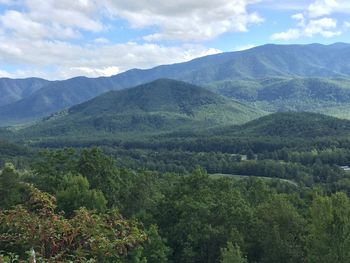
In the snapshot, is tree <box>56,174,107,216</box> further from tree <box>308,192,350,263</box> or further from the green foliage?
the green foliage

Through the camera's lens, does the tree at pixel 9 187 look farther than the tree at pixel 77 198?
Yes

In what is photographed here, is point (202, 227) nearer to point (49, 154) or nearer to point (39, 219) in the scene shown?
point (49, 154)

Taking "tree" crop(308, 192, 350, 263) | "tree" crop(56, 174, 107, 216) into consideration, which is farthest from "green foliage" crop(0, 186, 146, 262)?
"tree" crop(56, 174, 107, 216)

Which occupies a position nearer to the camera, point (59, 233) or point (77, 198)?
point (59, 233)

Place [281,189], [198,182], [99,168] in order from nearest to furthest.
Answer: [198,182] < [99,168] < [281,189]

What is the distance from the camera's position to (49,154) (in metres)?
81.0

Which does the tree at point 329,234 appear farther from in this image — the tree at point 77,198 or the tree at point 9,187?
the tree at point 9,187

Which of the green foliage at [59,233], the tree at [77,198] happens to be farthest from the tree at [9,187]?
the green foliage at [59,233]

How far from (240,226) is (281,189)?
202 feet

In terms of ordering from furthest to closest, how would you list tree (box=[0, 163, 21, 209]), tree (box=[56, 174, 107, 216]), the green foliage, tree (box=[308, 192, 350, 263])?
tree (box=[0, 163, 21, 209]) → tree (box=[56, 174, 107, 216]) → tree (box=[308, 192, 350, 263]) → the green foliage

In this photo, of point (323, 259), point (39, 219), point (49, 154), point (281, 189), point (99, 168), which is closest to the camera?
point (39, 219)

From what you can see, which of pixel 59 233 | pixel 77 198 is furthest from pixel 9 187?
pixel 59 233

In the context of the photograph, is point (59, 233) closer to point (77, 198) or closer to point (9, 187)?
point (77, 198)

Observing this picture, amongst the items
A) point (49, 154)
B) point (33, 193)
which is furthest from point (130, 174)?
point (33, 193)
